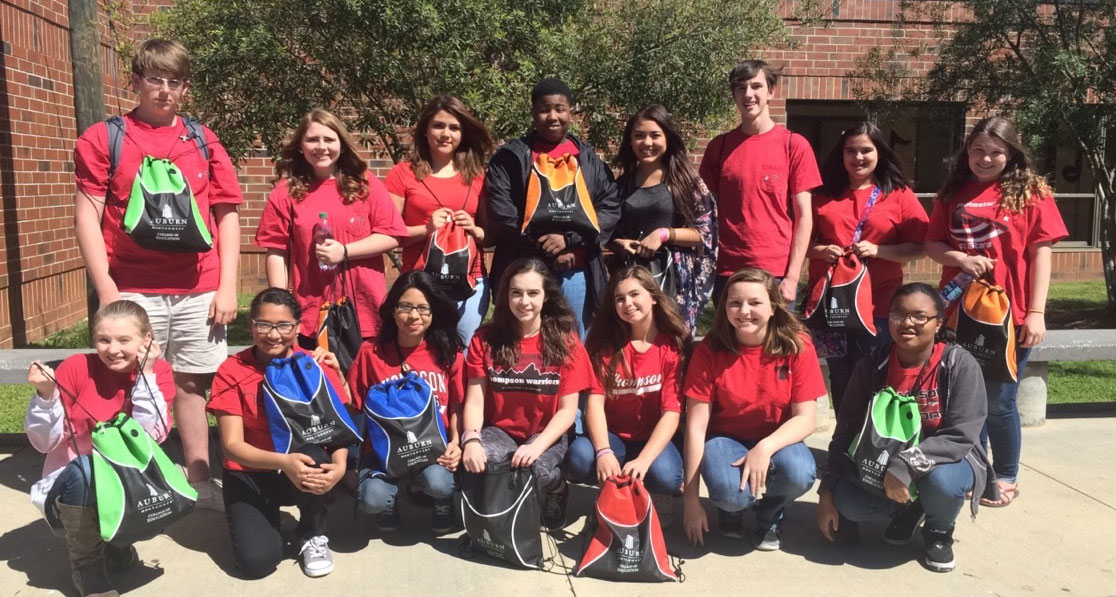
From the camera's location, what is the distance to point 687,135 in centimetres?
664

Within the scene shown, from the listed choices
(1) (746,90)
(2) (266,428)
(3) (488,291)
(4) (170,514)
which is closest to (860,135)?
(1) (746,90)

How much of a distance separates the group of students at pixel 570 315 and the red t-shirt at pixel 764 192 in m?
0.01

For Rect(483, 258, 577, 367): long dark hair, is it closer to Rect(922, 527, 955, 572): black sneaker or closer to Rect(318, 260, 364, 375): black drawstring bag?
Rect(318, 260, 364, 375): black drawstring bag

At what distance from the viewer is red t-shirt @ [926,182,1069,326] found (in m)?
4.04

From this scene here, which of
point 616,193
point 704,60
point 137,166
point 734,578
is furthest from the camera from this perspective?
point 704,60

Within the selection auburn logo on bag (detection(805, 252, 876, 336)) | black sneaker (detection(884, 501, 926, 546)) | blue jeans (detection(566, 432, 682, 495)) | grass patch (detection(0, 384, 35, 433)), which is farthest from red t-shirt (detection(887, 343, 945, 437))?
grass patch (detection(0, 384, 35, 433))

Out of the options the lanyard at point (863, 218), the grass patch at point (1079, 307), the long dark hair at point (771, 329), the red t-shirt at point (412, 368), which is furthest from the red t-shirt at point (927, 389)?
the grass patch at point (1079, 307)

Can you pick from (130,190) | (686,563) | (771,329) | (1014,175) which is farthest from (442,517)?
(1014,175)

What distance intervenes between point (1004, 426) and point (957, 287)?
675 mm

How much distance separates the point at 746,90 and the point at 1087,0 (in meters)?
5.41

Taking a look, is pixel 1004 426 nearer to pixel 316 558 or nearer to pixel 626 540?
pixel 626 540

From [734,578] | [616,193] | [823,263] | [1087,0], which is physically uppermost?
[1087,0]

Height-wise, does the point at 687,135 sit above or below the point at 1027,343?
above

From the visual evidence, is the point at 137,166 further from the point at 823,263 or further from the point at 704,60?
the point at 704,60
